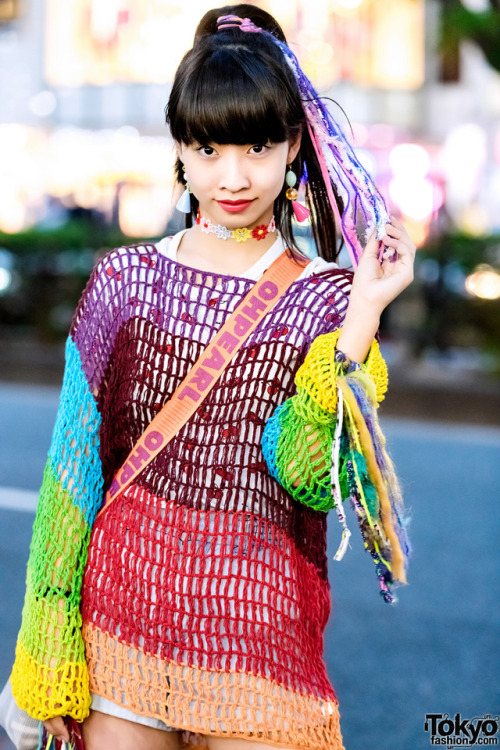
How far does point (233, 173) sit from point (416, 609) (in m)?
3.60

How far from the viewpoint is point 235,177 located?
1.97 metres

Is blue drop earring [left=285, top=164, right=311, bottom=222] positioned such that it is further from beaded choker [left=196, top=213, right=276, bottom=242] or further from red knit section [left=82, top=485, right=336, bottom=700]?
red knit section [left=82, top=485, right=336, bottom=700]

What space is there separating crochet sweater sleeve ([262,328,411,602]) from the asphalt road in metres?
2.20

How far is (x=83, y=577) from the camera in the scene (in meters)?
2.02

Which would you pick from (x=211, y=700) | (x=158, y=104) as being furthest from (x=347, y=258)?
(x=158, y=104)

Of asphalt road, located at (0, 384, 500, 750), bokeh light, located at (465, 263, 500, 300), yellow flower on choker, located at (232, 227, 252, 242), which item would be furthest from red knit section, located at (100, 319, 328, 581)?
bokeh light, located at (465, 263, 500, 300)

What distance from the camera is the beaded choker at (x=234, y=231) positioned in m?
2.09

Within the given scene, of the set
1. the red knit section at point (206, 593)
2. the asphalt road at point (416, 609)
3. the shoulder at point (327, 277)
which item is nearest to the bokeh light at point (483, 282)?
the asphalt road at point (416, 609)

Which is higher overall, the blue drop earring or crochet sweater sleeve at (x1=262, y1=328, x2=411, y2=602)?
the blue drop earring

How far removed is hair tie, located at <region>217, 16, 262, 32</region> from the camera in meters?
2.09

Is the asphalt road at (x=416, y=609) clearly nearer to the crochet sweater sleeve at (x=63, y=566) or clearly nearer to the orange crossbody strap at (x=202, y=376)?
the crochet sweater sleeve at (x=63, y=566)

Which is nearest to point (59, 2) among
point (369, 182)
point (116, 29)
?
point (116, 29)

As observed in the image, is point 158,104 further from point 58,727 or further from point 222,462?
point 58,727

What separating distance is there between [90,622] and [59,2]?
76.0ft
